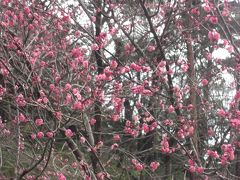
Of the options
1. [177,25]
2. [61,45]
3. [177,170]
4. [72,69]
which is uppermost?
[177,25]

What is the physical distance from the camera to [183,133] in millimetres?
5859

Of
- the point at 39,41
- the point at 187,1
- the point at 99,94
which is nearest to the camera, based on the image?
the point at 99,94

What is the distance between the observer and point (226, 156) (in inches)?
175

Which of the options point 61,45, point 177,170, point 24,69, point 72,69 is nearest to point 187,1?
point 61,45

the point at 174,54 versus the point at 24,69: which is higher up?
the point at 174,54

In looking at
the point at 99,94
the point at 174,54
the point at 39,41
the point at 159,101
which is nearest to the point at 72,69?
the point at 99,94

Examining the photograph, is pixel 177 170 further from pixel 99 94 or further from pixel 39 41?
pixel 99 94

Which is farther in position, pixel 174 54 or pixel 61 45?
pixel 174 54

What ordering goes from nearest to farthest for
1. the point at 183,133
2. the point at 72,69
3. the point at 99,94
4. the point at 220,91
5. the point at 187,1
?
the point at 99,94
the point at 72,69
the point at 183,133
the point at 187,1
the point at 220,91

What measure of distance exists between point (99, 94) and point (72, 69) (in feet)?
3.77

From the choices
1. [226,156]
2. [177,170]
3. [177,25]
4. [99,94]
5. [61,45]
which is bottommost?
[177,170]

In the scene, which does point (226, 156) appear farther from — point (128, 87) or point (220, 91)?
point (220, 91)

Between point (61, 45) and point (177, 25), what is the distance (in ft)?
10.3

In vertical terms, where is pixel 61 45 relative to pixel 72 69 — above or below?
above
